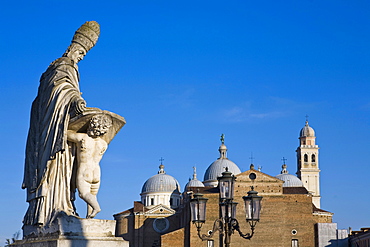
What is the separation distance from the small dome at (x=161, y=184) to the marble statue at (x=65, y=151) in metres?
73.2

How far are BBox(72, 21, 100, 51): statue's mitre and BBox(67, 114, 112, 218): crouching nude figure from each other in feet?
3.35

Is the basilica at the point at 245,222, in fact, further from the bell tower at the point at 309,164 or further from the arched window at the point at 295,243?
the bell tower at the point at 309,164

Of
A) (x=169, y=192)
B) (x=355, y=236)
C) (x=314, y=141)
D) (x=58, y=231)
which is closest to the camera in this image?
(x=58, y=231)

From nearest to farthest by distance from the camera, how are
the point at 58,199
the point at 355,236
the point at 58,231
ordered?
1. the point at 58,231
2. the point at 58,199
3. the point at 355,236

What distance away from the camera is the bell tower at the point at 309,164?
85812 mm

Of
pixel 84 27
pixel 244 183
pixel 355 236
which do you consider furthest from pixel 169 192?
pixel 84 27

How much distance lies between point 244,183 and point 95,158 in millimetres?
54516

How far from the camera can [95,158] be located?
5625 mm

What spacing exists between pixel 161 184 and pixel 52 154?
73.9 m

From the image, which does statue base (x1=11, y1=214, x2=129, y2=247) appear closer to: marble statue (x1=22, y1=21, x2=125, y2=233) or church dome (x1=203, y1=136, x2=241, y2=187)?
marble statue (x1=22, y1=21, x2=125, y2=233)

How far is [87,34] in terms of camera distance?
244 inches

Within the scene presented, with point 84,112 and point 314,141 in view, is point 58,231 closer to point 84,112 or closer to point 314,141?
point 84,112

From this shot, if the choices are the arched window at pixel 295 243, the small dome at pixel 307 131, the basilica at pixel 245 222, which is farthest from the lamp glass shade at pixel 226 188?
the small dome at pixel 307 131

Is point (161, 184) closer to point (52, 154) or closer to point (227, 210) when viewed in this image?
point (227, 210)
